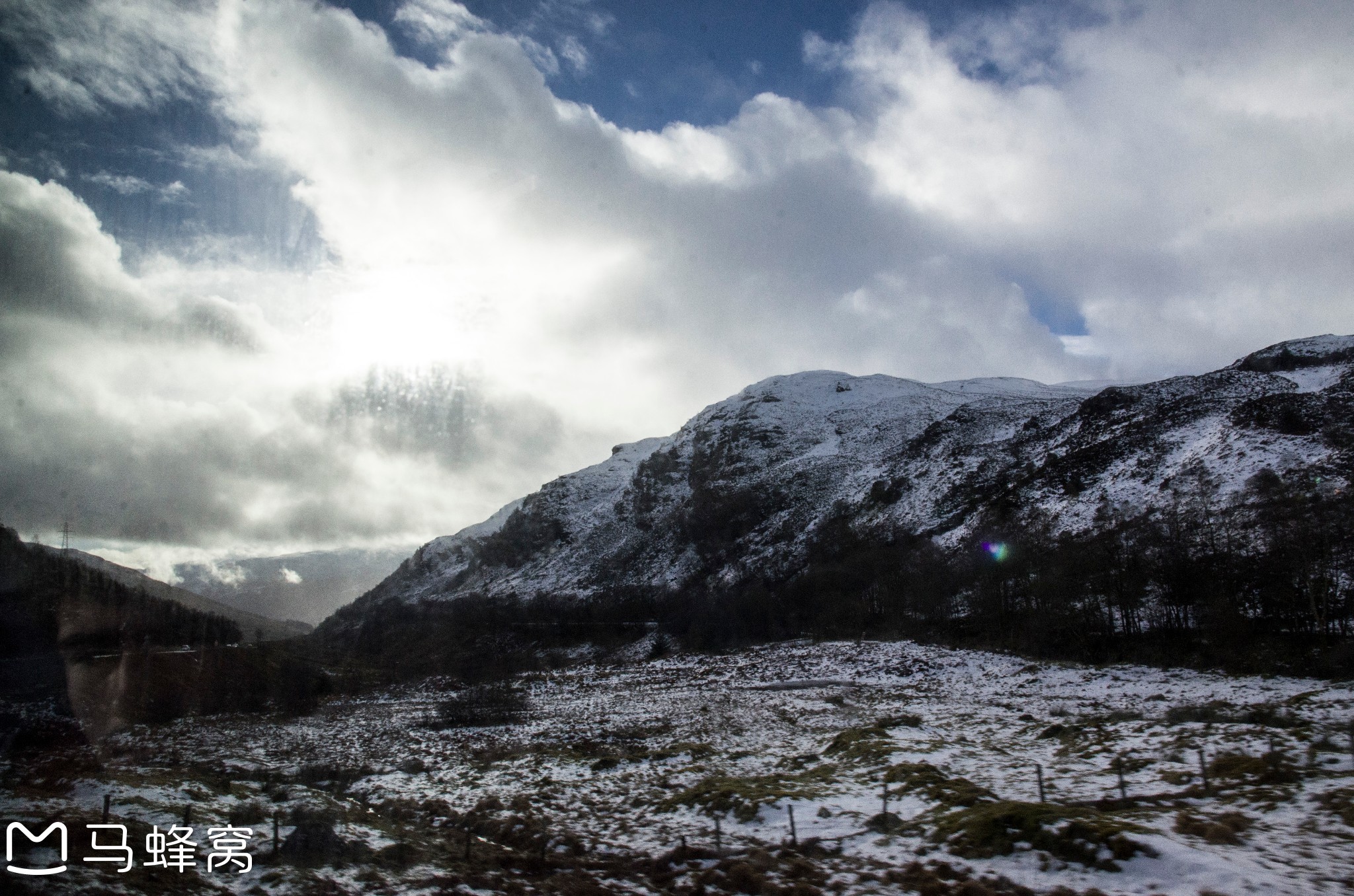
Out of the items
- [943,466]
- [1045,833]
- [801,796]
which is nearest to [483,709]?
[801,796]

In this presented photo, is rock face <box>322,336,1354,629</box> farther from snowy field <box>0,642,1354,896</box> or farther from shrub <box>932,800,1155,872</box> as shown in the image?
shrub <box>932,800,1155,872</box>

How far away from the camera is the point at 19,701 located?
3891cm

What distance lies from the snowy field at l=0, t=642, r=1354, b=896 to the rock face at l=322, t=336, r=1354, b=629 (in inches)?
1785

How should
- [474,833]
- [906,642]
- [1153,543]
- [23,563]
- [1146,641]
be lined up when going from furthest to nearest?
[23,563]
[906,642]
[1153,543]
[1146,641]
[474,833]

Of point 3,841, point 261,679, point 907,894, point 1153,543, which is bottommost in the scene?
point 261,679

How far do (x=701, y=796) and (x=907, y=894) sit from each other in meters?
8.87

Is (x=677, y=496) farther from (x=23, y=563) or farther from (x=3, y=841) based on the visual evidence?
(x=3, y=841)

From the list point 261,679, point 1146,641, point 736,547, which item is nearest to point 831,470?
point 736,547

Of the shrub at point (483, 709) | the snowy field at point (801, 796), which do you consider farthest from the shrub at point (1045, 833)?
the shrub at point (483, 709)

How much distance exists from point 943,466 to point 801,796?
357 feet

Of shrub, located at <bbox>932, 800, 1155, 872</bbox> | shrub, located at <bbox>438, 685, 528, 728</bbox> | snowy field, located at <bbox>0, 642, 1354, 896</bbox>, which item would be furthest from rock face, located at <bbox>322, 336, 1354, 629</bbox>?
shrub, located at <bbox>438, 685, 528, 728</bbox>

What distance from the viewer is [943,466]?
117875mm

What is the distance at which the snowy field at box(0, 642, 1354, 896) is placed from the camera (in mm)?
12188

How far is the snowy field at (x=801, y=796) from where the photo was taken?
1219cm
